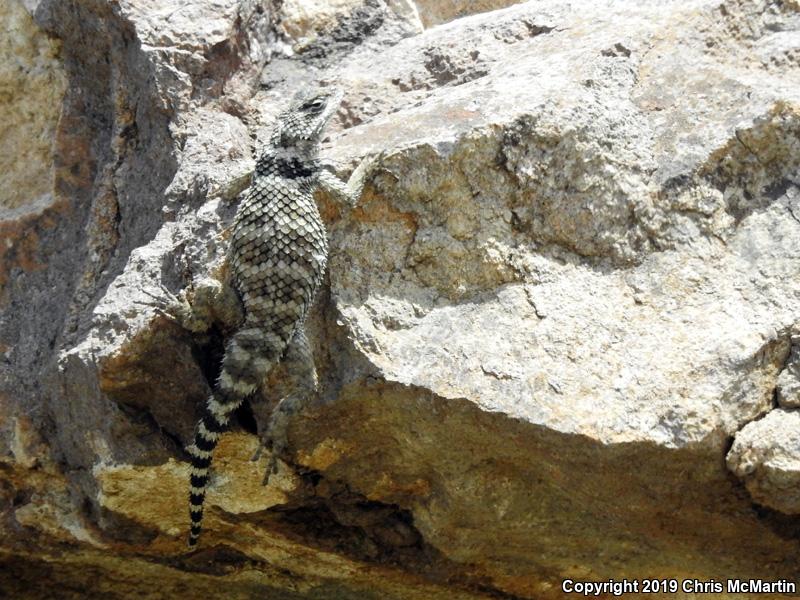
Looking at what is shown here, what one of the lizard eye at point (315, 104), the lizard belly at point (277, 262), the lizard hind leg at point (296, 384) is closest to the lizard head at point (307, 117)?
the lizard eye at point (315, 104)

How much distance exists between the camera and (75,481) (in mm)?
4957

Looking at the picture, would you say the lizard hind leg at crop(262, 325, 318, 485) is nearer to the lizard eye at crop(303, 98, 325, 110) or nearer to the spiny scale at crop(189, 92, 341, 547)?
the spiny scale at crop(189, 92, 341, 547)

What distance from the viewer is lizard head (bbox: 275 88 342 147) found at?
482 centimetres

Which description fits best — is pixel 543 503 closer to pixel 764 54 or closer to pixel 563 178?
pixel 563 178

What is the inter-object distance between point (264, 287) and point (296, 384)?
44 centimetres

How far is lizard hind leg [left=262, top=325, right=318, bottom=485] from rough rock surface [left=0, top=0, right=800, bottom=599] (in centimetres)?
10

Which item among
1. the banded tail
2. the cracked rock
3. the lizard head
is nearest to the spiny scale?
the banded tail

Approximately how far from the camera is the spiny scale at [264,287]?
424cm

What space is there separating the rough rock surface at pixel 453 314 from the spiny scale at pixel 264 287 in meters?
0.16

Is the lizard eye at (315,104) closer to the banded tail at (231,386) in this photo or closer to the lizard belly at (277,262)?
the lizard belly at (277,262)

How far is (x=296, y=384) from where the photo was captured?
4316 millimetres

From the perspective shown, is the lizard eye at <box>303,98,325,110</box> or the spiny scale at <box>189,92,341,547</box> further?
the lizard eye at <box>303,98,325,110</box>

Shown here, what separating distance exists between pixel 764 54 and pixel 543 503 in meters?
2.42

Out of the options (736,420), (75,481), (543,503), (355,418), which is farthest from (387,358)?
(75,481)
